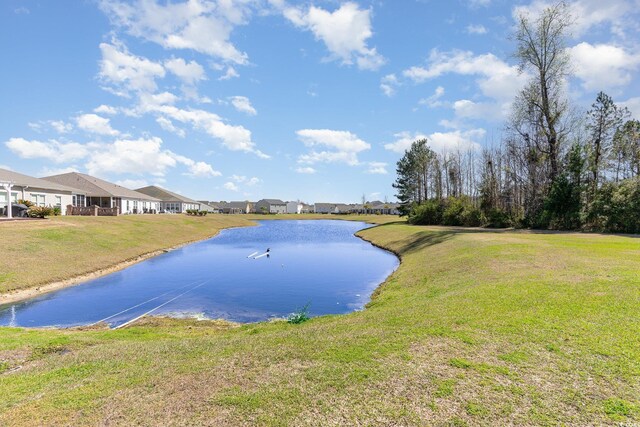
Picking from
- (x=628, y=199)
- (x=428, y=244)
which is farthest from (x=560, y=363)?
(x=628, y=199)

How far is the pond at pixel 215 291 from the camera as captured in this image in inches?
604

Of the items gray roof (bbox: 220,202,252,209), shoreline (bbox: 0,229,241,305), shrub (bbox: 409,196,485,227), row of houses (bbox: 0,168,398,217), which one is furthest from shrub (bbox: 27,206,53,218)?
gray roof (bbox: 220,202,252,209)

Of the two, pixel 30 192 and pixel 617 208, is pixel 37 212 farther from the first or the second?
pixel 617 208

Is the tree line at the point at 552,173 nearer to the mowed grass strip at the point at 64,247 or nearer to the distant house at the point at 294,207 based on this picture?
the mowed grass strip at the point at 64,247

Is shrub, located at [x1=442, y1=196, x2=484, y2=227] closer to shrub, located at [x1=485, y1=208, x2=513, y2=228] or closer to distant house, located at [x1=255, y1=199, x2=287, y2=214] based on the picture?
shrub, located at [x1=485, y1=208, x2=513, y2=228]

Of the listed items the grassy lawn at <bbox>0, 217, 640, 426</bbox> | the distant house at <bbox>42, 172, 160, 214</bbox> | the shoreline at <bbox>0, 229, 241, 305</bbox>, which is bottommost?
the shoreline at <bbox>0, 229, 241, 305</bbox>

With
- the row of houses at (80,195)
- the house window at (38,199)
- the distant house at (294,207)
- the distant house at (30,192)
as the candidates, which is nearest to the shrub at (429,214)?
the row of houses at (80,195)

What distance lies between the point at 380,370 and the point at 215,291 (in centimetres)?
1532

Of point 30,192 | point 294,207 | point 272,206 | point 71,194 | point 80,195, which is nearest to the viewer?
point 30,192

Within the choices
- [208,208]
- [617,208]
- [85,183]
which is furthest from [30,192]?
[208,208]

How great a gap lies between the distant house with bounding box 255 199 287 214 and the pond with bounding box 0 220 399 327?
14019cm

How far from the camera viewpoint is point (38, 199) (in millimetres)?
40000

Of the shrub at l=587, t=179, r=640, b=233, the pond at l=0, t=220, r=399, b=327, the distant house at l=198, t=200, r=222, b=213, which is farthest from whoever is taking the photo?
the distant house at l=198, t=200, r=222, b=213

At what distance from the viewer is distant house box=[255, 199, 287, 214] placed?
172m
